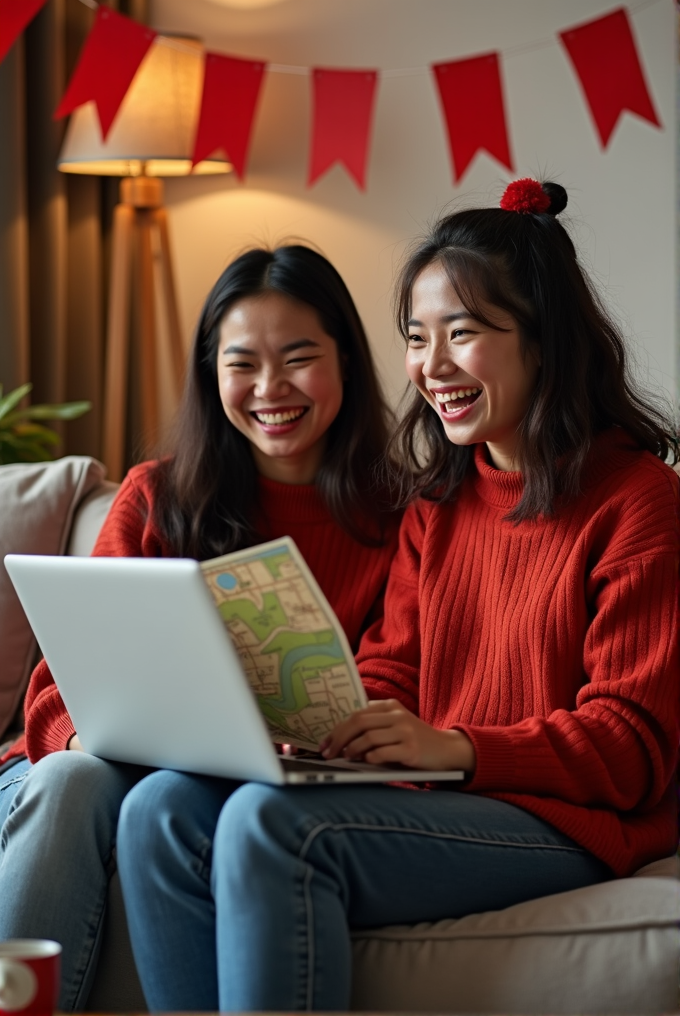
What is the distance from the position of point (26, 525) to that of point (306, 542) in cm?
49

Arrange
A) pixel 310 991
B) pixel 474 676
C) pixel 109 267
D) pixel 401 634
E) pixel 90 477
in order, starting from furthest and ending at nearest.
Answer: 1. pixel 109 267
2. pixel 90 477
3. pixel 401 634
4. pixel 474 676
5. pixel 310 991

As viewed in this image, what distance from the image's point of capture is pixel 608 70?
2791mm

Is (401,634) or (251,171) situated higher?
(251,171)

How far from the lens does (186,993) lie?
1.26 meters

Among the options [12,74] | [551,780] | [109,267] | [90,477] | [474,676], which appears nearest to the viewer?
[551,780]

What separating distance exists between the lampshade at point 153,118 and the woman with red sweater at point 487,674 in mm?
1561

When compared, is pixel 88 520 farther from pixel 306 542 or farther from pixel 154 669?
pixel 154 669

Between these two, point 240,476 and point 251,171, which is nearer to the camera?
point 240,476

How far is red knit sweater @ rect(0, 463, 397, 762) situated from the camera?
1766mm

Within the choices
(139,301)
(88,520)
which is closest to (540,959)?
(88,520)

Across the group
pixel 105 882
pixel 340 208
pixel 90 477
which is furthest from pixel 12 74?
pixel 105 882

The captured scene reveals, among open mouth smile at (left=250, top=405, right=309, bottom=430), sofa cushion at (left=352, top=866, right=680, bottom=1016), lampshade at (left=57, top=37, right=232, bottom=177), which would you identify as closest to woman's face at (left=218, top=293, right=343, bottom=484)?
open mouth smile at (left=250, top=405, right=309, bottom=430)

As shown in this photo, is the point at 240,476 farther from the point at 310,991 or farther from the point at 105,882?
the point at 310,991

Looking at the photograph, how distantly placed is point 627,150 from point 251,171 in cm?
105
